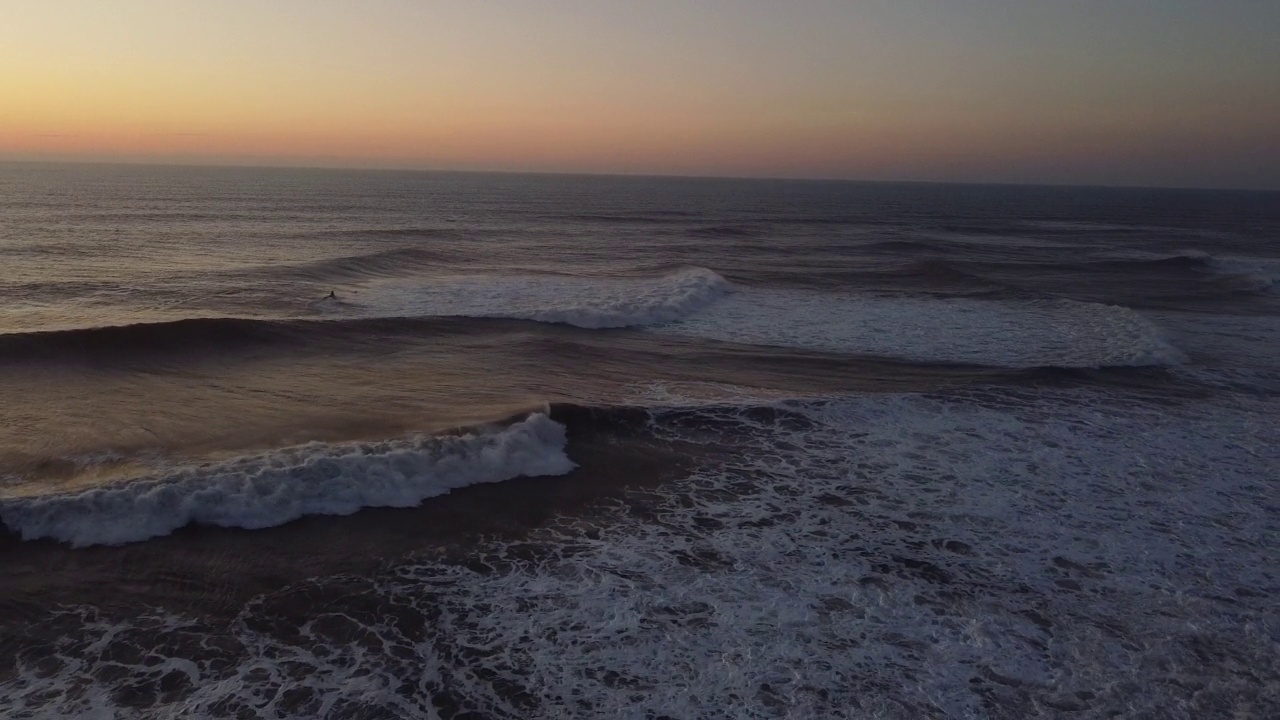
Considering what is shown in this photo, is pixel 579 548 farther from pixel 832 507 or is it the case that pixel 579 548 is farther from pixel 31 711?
pixel 31 711

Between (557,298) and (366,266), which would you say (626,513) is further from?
(366,266)

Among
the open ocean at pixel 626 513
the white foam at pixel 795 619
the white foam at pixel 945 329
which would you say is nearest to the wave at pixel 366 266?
the open ocean at pixel 626 513

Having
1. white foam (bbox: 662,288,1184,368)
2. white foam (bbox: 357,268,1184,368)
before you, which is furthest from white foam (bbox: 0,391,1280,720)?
white foam (bbox: 357,268,1184,368)

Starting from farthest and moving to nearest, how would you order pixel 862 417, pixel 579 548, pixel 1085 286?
pixel 1085 286 → pixel 862 417 → pixel 579 548

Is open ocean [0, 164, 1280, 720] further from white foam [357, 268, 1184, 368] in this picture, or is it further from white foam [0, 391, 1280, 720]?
white foam [357, 268, 1184, 368]

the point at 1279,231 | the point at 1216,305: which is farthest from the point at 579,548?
the point at 1279,231
